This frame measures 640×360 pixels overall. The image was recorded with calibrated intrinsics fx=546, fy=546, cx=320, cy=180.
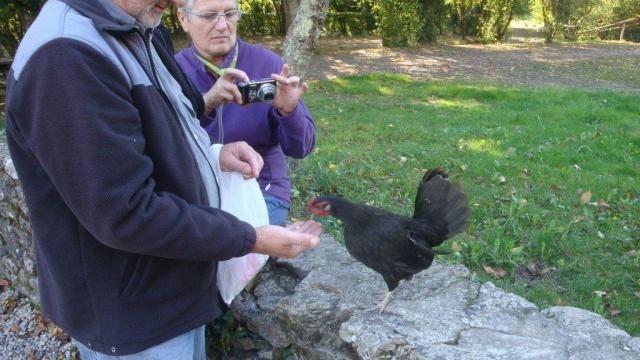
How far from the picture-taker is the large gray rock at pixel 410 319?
229 centimetres

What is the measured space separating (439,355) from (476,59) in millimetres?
16461

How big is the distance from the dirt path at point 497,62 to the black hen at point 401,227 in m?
10.6

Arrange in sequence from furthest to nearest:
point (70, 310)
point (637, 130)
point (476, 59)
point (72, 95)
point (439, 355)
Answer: point (476, 59) < point (637, 130) < point (439, 355) < point (70, 310) < point (72, 95)

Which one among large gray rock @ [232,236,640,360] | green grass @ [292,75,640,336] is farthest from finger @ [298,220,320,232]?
green grass @ [292,75,640,336]

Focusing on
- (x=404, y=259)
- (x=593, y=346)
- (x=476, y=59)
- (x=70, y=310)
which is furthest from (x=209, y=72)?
(x=476, y=59)

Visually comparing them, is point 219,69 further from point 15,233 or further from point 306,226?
point 15,233

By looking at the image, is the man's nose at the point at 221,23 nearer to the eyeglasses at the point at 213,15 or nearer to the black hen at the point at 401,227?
the eyeglasses at the point at 213,15

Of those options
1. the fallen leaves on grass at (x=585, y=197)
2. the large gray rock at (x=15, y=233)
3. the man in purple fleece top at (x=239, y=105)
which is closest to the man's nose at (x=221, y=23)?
the man in purple fleece top at (x=239, y=105)

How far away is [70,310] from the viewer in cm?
180

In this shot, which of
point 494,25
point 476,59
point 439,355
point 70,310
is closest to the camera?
point 70,310

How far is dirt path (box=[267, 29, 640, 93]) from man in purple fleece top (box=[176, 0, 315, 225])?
10570mm

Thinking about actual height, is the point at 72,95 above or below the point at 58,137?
above

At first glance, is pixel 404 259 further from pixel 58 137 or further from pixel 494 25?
pixel 494 25

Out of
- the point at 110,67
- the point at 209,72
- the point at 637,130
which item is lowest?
the point at 637,130
